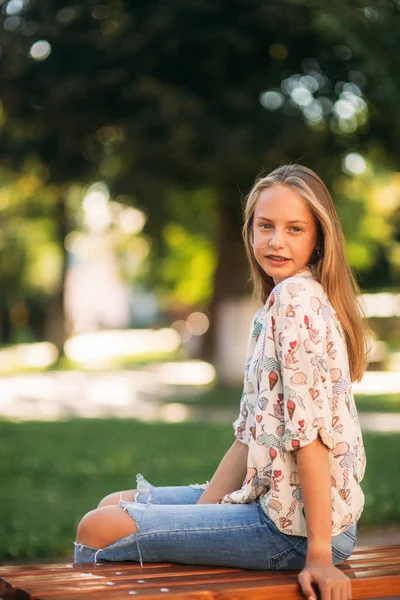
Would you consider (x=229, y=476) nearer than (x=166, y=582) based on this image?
No

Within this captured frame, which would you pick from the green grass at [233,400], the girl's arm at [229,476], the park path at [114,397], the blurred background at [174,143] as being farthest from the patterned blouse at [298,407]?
the green grass at [233,400]

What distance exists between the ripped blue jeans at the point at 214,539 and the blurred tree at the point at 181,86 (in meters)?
12.9

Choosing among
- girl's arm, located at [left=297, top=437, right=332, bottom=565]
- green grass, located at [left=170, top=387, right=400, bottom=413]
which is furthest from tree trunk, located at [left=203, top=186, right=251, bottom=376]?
girl's arm, located at [left=297, top=437, right=332, bottom=565]

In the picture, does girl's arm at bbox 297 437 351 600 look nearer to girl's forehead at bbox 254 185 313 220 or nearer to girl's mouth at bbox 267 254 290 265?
girl's mouth at bbox 267 254 290 265

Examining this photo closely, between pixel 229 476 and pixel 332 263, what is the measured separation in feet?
2.73

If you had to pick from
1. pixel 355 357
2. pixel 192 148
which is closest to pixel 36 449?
pixel 192 148

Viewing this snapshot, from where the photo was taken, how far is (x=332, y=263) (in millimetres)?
3260

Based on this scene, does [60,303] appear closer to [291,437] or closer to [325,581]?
[291,437]

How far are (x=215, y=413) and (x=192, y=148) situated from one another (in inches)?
172

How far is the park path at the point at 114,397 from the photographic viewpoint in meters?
16.7

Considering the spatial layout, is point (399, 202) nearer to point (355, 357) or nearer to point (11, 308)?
→ point (11, 308)

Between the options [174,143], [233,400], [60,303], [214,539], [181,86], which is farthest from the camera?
[60,303]

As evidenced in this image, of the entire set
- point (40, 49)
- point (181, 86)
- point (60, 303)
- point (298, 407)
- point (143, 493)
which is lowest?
point (143, 493)

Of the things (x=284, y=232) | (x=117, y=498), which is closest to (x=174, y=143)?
(x=117, y=498)
